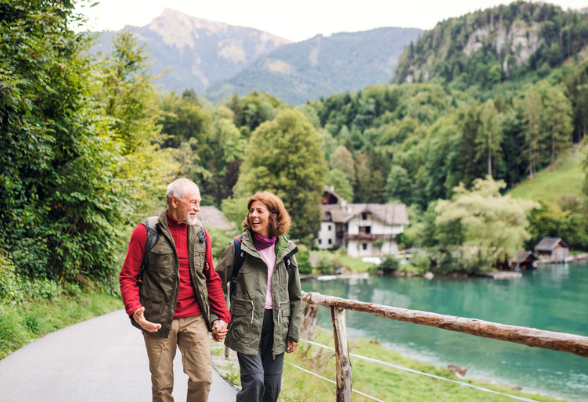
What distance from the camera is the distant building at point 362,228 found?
177 feet

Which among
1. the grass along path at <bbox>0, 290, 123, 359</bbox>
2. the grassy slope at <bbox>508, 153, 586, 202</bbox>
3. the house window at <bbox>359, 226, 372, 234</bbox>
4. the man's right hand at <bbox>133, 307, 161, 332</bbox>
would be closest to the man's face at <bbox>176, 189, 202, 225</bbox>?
the man's right hand at <bbox>133, 307, 161, 332</bbox>

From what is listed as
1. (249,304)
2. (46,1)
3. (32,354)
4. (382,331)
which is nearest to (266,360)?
(249,304)

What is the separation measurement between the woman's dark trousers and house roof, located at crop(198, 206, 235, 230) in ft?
127

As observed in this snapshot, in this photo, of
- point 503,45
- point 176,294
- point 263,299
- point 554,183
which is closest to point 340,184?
point 554,183

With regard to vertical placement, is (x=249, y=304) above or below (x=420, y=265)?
above

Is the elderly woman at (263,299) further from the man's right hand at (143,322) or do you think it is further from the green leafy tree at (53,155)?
the green leafy tree at (53,155)

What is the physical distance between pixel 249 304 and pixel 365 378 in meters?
9.86

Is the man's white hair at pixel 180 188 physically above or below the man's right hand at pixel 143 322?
above

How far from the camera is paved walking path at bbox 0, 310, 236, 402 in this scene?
4.59 meters

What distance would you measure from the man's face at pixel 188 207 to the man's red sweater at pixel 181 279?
80 mm

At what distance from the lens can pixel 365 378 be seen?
39.7ft

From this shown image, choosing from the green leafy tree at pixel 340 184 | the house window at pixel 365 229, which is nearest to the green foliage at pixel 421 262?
the house window at pixel 365 229

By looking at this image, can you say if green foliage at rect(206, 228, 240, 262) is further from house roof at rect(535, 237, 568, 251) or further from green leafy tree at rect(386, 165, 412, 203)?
green leafy tree at rect(386, 165, 412, 203)

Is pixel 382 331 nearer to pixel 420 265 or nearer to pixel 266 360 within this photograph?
pixel 266 360
